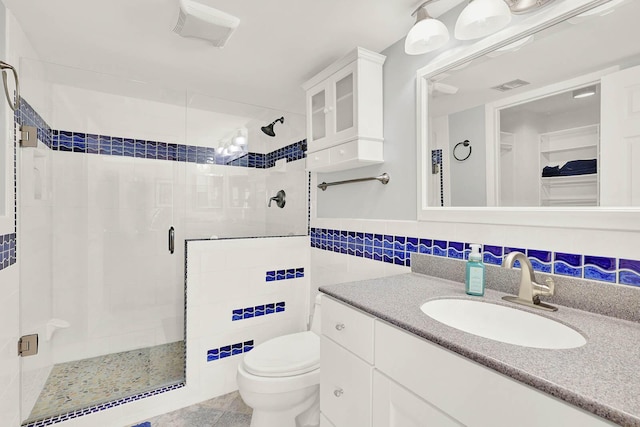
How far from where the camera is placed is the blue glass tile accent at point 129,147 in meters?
2.31

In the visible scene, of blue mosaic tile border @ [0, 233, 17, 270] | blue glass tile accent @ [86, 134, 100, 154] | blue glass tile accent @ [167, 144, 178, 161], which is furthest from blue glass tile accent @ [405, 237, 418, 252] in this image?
blue glass tile accent @ [86, 134, 100, 154]

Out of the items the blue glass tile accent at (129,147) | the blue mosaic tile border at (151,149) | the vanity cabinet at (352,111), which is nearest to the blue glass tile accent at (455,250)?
the vanity cabinet at (352,111)

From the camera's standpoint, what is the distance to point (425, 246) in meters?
1.53

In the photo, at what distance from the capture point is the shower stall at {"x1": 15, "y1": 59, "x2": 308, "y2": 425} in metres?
2.00

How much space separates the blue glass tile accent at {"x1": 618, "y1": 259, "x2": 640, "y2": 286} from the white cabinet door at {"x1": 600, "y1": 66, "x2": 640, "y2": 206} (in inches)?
7.0

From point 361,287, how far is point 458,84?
1.03m

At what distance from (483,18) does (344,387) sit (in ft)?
4.85

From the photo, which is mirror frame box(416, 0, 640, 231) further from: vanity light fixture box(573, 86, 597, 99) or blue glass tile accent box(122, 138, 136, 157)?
blue glass tile accent box(122, 138, 136, 157)

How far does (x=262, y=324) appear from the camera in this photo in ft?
7.43

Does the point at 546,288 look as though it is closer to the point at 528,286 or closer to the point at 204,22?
the point at 528,286

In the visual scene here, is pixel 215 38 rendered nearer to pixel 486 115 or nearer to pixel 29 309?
pixel 486 115

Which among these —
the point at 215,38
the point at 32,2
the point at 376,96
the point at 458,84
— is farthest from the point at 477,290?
the point at 32,2

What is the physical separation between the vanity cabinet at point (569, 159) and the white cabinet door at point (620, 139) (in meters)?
0.02

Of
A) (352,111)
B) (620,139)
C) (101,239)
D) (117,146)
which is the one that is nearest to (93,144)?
(117,146)
